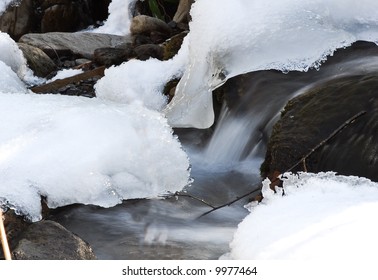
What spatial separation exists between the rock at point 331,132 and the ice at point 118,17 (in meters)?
6.38

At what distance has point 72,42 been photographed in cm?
793

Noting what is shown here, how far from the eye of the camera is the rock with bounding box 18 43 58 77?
21.2 feet

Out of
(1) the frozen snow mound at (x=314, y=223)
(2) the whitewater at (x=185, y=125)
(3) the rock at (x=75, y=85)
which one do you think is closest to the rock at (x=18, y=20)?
(3) the rock at (x=75, y=85)

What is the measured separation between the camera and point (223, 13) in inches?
155

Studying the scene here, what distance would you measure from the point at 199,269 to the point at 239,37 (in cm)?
232

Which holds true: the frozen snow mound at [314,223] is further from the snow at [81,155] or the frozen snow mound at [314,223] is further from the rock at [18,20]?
the rock at [18,20]

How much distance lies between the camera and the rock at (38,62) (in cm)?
647

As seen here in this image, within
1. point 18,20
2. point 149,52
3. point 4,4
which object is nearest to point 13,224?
point 149,52

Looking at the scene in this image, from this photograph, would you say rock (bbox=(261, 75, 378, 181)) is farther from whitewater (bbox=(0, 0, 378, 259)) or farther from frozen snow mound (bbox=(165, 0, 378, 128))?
frozen snow mound (bbox=(165, 0, 378, 128))

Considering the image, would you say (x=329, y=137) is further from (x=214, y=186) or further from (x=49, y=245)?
(x=49, y=245)

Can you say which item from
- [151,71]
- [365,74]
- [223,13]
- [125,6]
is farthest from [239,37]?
[125,6]

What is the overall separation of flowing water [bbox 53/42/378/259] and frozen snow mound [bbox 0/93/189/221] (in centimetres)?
10

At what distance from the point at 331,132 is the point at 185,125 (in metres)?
1.27

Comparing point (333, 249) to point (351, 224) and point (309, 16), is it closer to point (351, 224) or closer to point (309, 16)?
point (351, 224)
